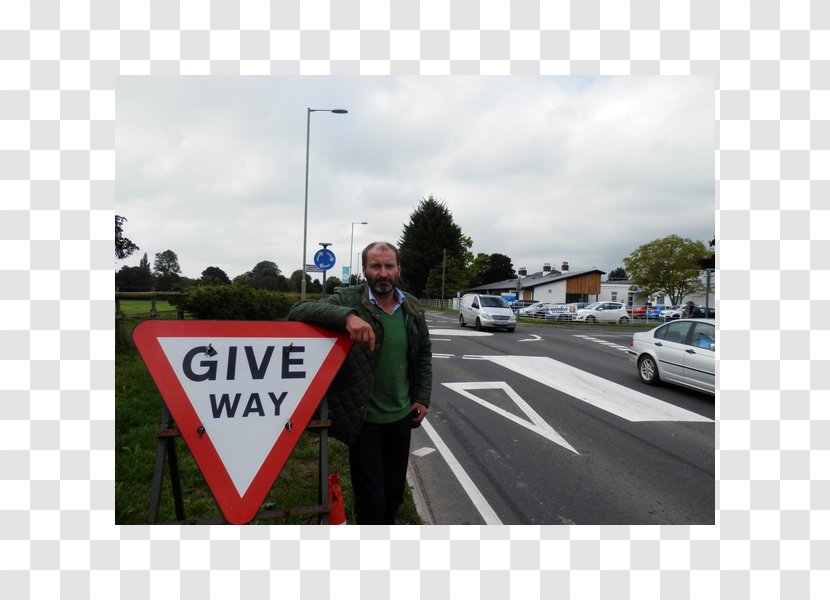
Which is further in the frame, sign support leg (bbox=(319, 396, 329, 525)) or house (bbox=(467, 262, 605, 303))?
house (bbox=(467, 262, 605, 303))

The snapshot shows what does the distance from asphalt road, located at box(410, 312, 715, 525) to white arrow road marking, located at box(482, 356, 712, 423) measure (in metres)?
0.03

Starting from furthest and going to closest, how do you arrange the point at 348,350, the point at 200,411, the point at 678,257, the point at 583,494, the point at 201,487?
the point at 678,257 < the point at 583,494 < the point at 201,487 < the point at 348,350 < the point at 200,411

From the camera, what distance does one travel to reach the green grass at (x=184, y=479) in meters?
3.09

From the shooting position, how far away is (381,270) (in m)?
2.53

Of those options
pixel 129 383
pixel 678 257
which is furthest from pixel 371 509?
pixel 678 257

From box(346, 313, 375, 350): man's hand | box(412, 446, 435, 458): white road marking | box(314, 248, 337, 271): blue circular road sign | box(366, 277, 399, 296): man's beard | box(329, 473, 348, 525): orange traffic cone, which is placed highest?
box(314, 248, 337, 271): blue circular road sign

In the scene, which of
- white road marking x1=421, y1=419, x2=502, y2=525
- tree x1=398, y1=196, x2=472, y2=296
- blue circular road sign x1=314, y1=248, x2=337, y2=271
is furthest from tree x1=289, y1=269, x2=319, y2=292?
white road marking x1=421, y1=419, x2=502, y2=525

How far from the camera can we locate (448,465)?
14.2ft

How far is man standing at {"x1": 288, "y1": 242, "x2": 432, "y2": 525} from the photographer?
7.88 feet

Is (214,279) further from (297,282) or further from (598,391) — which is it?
(297,282)

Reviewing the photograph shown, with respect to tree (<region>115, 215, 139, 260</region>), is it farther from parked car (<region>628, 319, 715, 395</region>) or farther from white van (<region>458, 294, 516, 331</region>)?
white van (<region>458, 294, 516, 331</region>)

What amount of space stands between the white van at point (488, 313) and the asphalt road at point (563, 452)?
1071 cm

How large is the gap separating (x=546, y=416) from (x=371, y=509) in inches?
163

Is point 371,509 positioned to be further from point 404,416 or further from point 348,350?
point 348,350
